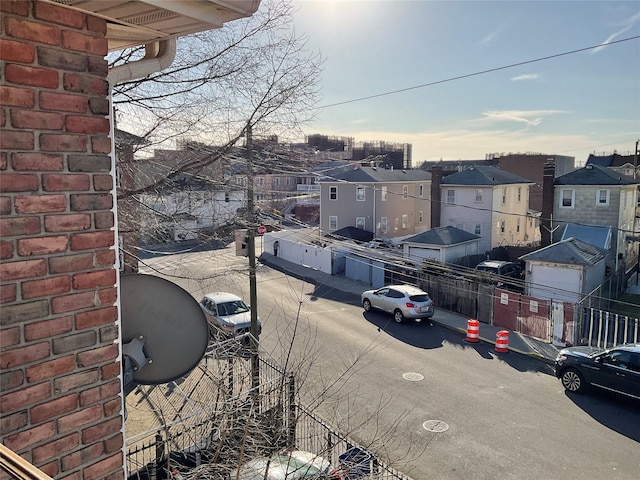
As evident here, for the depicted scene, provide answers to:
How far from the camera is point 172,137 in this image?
7.61 m

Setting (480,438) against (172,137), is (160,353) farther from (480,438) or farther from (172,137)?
(480,438)

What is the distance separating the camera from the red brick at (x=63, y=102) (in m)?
1.94

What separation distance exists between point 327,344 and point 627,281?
18.4 meters

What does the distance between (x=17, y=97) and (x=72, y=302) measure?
2.75 feet

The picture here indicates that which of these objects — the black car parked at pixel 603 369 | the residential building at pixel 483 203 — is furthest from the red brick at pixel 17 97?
the residential building at pixel 483 203

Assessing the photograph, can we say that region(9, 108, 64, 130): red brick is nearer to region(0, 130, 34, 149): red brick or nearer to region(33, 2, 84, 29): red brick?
region(0, 130, 34, 149): red brick

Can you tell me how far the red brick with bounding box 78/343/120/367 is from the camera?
2.11 meters

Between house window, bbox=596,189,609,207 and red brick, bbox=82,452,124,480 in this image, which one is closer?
red brick, bbox=82,452,124,480

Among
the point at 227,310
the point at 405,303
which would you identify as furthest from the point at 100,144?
the point at 405,303

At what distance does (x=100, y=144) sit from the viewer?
6.98ft

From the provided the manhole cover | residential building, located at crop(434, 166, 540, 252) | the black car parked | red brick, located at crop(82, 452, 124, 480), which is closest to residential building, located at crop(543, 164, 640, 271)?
residential building, located at crop(434, 166, 540, 252)

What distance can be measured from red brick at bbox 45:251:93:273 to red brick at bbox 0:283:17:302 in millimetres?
153

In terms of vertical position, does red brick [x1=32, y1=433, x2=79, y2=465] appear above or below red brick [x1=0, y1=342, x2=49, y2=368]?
below

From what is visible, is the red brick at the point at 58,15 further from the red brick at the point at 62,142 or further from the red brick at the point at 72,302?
the red brick at the point at 72,302
